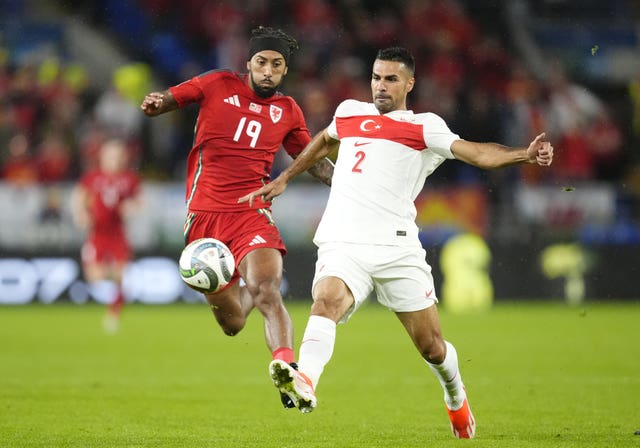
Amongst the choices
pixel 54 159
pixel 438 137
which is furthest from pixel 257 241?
pixel 54 159

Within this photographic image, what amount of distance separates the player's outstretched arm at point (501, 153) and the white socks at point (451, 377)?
1268mm

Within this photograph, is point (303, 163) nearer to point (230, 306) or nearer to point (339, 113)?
point (339, 113)

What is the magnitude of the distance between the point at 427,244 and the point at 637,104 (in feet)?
20.9

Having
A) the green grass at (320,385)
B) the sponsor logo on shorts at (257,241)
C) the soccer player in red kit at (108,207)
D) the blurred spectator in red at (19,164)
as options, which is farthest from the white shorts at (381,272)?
the blurred spectator in red at (19,164)

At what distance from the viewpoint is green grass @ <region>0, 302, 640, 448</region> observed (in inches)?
294

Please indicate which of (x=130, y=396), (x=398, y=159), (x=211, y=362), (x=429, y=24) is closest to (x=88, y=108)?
(x=429, y=24)

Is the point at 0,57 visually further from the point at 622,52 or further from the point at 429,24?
the point at 622,52

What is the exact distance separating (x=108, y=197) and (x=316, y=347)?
10650 mm

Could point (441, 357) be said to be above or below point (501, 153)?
below

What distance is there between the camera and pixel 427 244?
18250mm

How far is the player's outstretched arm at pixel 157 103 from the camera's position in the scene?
794 cm

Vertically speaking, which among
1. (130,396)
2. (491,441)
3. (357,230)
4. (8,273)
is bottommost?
(8,273)

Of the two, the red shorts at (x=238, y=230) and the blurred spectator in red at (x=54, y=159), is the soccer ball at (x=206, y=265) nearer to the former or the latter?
the red shorts at (x=238, y=230)

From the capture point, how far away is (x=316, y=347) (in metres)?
6.61
